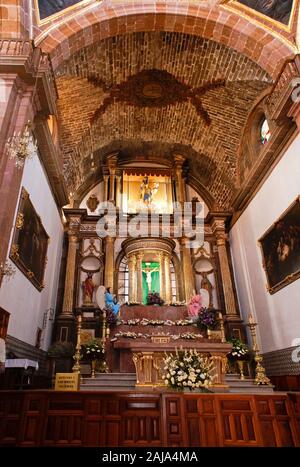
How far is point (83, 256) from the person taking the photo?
13633mm

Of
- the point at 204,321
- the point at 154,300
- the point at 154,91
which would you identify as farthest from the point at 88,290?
the point at 154,91

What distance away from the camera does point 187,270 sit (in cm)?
1334

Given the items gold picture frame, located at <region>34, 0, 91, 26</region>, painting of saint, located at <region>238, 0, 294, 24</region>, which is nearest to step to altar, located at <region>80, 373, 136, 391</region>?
gold picture frame, located at <region>34, 0, 91, 26</region>

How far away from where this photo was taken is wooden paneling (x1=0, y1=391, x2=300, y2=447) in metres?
3.96

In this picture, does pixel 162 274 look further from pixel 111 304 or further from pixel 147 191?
pixel 147 191

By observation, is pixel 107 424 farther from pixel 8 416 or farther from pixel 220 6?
pixel 220 6

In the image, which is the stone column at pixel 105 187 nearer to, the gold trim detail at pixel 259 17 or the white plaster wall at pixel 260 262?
the white plaster wall at pixel 260 262

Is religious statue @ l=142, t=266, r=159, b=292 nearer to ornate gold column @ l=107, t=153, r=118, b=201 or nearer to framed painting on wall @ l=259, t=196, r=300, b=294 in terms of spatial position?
ornate gold column @ l=107, t=153, r=118, b=201

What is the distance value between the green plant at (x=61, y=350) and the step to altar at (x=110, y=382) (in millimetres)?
2767

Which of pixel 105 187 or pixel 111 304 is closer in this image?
pixel 111 304

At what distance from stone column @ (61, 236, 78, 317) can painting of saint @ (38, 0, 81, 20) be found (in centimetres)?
780

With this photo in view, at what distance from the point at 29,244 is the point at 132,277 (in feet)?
16.9

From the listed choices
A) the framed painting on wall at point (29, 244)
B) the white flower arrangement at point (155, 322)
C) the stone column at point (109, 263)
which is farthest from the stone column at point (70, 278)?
the white flower arrangement at point (155, 322)

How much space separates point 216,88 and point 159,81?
90.6 inches
